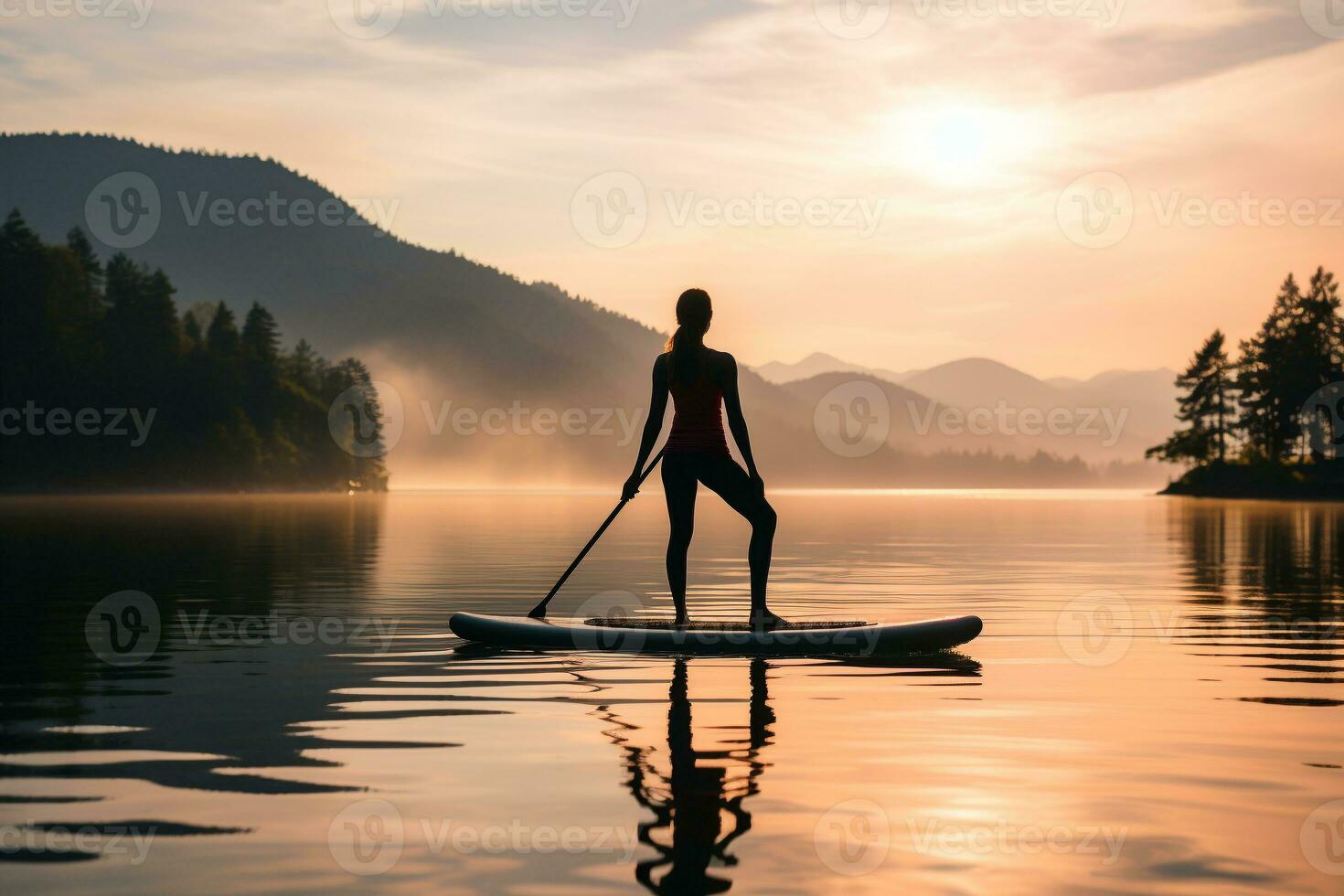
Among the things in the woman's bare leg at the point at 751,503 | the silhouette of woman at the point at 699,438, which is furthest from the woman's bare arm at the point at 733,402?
the woman's bare leg at the point at 751,503

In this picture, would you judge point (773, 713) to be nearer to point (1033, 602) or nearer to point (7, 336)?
point (1033, 602)

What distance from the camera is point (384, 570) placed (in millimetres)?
27953

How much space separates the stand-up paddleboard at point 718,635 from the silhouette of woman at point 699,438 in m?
0.42

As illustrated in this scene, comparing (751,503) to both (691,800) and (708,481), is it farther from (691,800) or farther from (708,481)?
(691,800)

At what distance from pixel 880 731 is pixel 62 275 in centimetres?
12082

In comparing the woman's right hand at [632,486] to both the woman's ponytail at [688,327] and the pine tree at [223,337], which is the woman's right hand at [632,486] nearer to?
the woman's ponytail at [688,327]

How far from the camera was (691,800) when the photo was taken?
7.65 meters

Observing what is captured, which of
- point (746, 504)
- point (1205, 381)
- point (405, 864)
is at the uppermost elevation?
point (1205, 381)

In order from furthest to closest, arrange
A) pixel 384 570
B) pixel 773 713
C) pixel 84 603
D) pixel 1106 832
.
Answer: pixel 384 570 < pixel 84 603 < pixel 773 713 < pixel 1106 832

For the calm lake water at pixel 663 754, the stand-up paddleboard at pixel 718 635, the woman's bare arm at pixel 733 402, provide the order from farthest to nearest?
the woman's bare arm at pixel 733 402 < the stand-up paddleboard at pixel 718 635 < the calm lake water at pixel 663 754

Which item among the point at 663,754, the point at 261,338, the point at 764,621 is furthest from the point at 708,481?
the point at 261,338

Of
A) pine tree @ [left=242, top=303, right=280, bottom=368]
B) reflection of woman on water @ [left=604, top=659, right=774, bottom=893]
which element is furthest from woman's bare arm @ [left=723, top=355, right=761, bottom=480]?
pine tree @ [left=242, top=303, right=280, bottom=368]

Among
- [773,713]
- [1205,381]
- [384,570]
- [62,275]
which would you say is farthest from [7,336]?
[773,713]

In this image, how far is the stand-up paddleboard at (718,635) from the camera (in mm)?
13898
